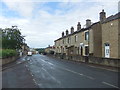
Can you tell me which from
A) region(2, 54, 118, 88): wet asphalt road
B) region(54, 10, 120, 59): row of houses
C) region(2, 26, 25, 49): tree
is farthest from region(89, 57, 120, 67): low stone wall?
region(2, 26, 25, 49): tree

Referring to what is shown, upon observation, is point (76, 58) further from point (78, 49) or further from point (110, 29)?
point (110, 29)

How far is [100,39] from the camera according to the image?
40062 millimetres

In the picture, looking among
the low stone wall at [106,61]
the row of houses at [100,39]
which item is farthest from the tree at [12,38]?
the low stone wall at [106,61]

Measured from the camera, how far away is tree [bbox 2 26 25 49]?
56.8 meters

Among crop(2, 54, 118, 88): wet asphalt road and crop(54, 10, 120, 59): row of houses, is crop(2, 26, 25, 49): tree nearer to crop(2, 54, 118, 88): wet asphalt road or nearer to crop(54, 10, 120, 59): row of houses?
crop(54, 10, 120, 59): row of houses

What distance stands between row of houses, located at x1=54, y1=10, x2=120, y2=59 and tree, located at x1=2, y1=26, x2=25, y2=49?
17.1m

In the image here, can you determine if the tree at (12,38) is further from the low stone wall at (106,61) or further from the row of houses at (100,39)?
the low stone wall at (106,61)

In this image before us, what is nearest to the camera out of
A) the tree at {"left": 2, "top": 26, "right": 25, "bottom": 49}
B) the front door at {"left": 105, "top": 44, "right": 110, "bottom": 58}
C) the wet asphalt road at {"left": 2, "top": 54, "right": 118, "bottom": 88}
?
the wet asphalt road at {"left": 2, "top": 54, "right": 118, "bottom": 88}

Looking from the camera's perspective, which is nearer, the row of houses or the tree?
the row of houses

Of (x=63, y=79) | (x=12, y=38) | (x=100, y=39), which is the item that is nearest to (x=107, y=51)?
(x=100, y=39)

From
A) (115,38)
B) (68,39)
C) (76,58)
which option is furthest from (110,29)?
(68,39)

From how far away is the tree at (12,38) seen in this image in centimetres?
5678

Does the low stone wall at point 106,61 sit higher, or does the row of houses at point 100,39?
the row of houses at point 100,39

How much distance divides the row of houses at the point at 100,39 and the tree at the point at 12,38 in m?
17.1
